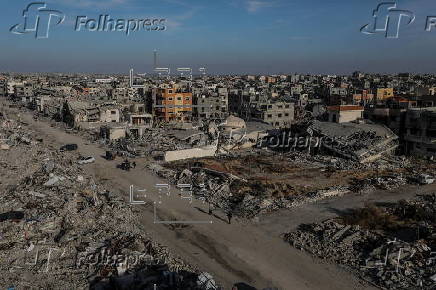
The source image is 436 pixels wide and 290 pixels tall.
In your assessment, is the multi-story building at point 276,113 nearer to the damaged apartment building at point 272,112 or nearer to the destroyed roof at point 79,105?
the damaged apartment building at point 272,112

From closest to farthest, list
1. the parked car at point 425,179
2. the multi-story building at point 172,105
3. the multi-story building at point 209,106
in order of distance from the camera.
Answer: the parked car at point 425,179, the multi-story building at point 172,105, the multi-story building at point 209,106

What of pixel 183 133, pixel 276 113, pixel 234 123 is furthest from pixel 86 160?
pixel 276 113

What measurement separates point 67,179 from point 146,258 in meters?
11.5

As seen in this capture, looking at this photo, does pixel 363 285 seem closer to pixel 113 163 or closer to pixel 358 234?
pixel 358 234

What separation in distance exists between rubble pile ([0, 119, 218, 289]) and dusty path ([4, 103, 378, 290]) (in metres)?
0.81

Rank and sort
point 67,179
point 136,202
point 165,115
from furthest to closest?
1. point 165,115
2. point 67,179
3. point 136,202

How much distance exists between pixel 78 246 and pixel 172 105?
3845cm

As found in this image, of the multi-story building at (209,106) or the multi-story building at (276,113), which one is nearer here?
the multi-story building at (276,113)

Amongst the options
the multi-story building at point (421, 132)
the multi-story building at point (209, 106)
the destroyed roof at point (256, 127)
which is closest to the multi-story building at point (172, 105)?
the multi-story building at point (209, 106)

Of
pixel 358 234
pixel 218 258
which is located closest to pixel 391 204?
pixel 358 234

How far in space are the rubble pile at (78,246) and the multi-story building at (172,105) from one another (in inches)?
1217

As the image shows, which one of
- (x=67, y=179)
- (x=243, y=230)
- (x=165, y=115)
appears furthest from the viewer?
(x=165, y=115)

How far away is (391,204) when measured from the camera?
21219 millimetres

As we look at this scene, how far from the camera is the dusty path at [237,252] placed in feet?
44.0
